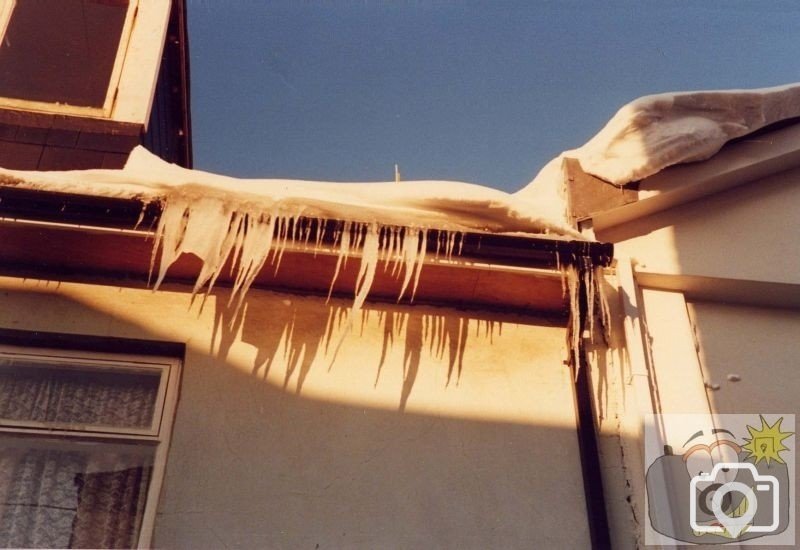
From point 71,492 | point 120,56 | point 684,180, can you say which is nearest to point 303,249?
point 71,492

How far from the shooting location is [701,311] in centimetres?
421

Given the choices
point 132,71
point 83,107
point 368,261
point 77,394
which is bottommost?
point 77,394

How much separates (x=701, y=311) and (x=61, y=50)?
4.69m

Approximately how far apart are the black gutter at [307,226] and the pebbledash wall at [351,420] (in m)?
0.35

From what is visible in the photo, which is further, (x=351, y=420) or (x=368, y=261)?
(x=368, y=261)

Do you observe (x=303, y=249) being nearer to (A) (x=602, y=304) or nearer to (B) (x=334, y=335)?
(B) (x=334, y=335)

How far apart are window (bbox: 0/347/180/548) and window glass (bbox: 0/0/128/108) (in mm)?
2717

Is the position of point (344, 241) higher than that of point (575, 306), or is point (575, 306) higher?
point (344, 241)

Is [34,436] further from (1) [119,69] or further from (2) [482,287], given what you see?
(1) [119,69]

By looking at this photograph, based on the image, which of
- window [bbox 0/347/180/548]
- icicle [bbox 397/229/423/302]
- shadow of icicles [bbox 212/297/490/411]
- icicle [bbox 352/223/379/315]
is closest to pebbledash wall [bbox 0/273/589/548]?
shadow of icicles [bbox 212/297/490/411]

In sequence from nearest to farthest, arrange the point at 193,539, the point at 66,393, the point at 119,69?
the point at 193,539
the point at 66,393
the point at 119,69

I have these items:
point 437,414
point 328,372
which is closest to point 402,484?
point 437,414

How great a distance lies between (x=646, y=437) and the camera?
358 cm

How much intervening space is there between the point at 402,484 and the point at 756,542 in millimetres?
1438
